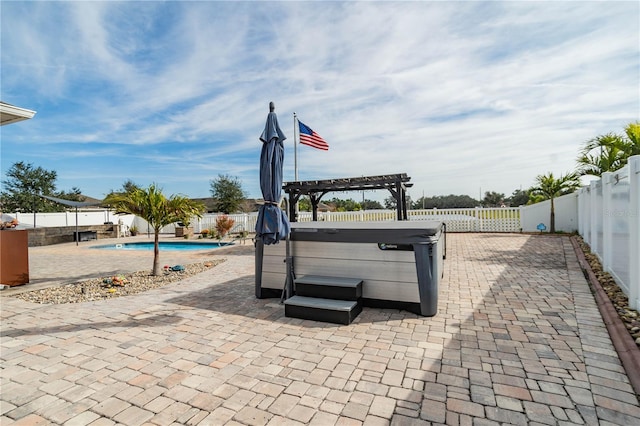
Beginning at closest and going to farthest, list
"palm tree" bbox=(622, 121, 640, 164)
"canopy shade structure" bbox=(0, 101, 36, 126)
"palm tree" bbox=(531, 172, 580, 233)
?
"canopy shade structure" bbox=(0, 101, 36, 126) < "palm tree" bbox=(622, 121, 640, 164) < "palm tree" bbox=(531, 172, 580, 233)

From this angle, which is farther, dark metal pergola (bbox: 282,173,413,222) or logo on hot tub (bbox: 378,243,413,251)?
dark metal pergola (bbox: 282,173,413,222)

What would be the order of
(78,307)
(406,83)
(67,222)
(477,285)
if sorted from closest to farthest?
(78,307), (477,285), (406,83), (67,222)

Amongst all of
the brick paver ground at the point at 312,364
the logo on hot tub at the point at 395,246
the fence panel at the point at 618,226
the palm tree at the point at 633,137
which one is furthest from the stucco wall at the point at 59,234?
the palm tree at the point at 633,137

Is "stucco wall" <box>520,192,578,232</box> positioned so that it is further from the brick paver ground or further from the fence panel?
the brick paver ground

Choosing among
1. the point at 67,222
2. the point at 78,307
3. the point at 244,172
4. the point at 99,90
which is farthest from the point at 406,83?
the point at 67,222

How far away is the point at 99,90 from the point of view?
11.1 meters

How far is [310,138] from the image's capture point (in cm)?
1084

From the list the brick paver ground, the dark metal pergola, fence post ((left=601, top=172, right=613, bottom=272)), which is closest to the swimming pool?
the dark metal pergola

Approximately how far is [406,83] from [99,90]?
11.1m

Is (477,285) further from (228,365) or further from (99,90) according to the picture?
(99,90)

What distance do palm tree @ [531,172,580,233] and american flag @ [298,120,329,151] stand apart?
30.0 feet

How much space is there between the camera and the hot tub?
362 cm

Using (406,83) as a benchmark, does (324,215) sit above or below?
below

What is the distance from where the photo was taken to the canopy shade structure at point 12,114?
5.11 m
